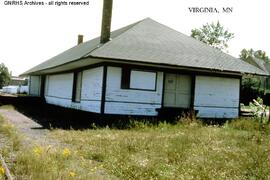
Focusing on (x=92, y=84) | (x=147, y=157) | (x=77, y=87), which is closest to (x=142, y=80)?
(x=92, y=84)

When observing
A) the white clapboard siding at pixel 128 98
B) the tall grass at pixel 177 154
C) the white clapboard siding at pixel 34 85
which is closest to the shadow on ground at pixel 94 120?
the white clapboard siding at pixel 128 98

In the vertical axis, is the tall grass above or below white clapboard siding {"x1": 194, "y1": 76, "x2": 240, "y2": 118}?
below

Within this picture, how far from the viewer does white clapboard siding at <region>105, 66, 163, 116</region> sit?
1720 cm

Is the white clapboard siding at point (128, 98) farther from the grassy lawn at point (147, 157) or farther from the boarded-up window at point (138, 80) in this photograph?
the grassy lawn at point (147, 157)

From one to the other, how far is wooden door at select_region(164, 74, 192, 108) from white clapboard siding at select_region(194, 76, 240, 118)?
49 cm

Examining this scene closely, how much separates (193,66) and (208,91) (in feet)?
8.14

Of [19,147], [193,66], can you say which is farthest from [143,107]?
[19,147]

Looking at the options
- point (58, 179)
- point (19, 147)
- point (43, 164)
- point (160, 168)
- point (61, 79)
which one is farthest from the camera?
point (61, 79)

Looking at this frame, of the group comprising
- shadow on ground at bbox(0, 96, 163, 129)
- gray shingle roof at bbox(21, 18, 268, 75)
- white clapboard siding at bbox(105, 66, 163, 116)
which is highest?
gray shingle roof at bbox(21, 18, 268, 75)

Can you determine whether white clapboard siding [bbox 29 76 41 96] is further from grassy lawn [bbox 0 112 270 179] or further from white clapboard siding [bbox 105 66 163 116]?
grassy lawn [bbox 0 112 270 179]

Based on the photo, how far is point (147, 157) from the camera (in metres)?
8.12

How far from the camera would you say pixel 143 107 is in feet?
58.9

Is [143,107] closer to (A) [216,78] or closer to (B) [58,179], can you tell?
(A) [216,78]

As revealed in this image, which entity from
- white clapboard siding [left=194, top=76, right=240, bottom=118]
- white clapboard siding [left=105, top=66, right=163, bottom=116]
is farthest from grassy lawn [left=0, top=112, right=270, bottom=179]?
white clapboard siding [left=194, top=76, right=240, bottom=118]
